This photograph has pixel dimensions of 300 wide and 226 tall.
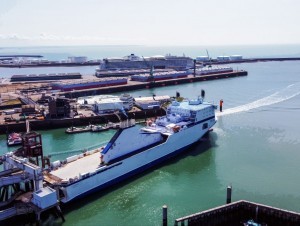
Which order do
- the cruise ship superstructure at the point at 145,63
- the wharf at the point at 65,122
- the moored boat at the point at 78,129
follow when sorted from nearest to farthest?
the moored boat at the point at 78,129, the wharf at the point at 65,122, the cruise ship superstructure at the point at 145,63

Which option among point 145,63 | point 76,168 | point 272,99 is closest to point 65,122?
point 76,168

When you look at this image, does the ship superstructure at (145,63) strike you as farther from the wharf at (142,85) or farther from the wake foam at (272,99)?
Answer: the wake foam at (272,99)

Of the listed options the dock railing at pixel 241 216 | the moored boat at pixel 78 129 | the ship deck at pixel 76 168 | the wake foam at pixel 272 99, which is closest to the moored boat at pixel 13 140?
the moored boat at pixel 78 129

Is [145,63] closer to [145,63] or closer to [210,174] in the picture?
[145,63]

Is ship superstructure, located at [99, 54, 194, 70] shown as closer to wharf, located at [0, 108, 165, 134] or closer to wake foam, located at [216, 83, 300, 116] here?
wake foam, located at [216, 83, 300, 116]

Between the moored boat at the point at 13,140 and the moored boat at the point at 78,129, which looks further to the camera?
the moored boat at the point at 78,129

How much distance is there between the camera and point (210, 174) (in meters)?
26.4

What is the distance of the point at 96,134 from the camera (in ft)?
123

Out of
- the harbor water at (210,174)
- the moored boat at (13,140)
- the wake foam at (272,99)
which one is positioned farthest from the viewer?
the wake foam at (272,99)

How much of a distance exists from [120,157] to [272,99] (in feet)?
131

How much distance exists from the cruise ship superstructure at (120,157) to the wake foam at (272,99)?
572 inches

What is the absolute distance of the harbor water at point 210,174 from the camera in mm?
20641

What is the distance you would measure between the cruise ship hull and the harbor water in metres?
0.60

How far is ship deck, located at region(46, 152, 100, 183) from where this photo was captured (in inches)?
860
